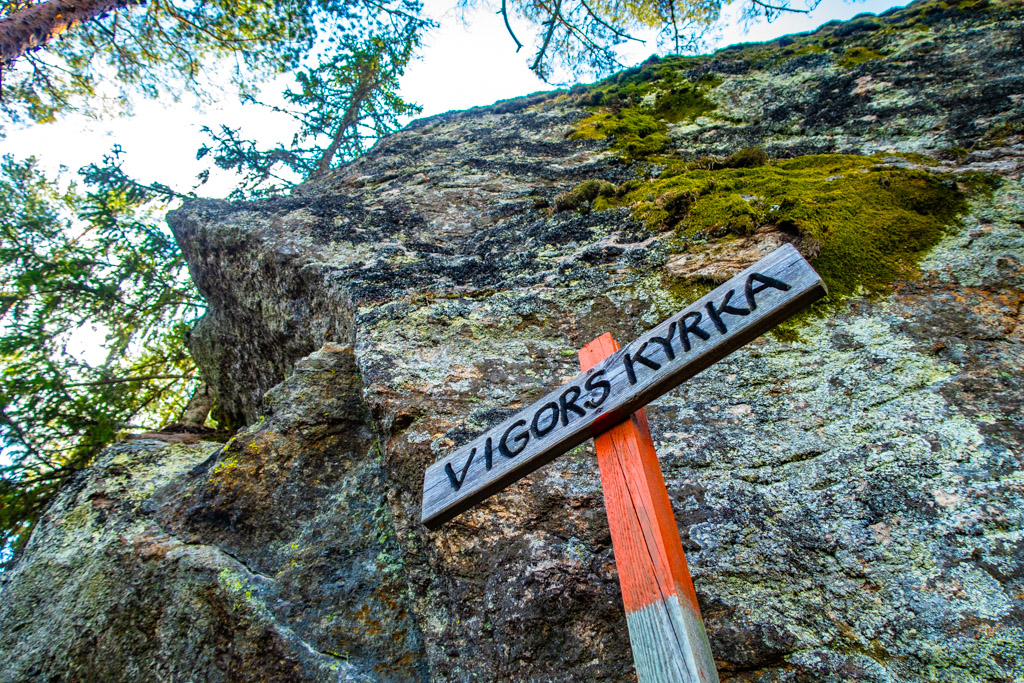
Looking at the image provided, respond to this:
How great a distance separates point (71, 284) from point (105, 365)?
1288 millimetres

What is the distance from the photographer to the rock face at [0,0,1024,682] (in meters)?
2.02

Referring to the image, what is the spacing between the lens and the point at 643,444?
168 centimetres

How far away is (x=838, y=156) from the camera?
439cm

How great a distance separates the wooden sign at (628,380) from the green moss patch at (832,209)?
1795 millimetres

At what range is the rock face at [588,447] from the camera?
202 centimetres

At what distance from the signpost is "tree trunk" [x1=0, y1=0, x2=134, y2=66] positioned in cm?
666

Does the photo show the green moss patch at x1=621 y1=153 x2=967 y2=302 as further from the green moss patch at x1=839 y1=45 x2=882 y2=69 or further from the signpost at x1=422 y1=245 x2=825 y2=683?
the green moss patch at x1=839 y1=45 x2=882 y2=69

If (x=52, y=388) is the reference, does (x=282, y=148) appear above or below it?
above

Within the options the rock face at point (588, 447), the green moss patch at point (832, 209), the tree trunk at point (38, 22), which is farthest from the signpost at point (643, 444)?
the tree trunk at point (38, 22)

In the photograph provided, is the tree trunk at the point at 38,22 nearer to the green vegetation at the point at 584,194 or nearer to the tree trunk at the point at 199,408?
the tree trunk at the point at 199,408

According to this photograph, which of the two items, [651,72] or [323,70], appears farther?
[323,70]

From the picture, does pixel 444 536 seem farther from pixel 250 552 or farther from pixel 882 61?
pixel 882 61

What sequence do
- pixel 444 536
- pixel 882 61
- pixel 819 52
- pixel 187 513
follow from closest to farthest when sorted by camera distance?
1. pixel 444 536
2. pixel 187 513
3. pixel 882 61
4. pixel 819 52

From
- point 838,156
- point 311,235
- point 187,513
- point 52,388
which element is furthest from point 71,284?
point 838,156
